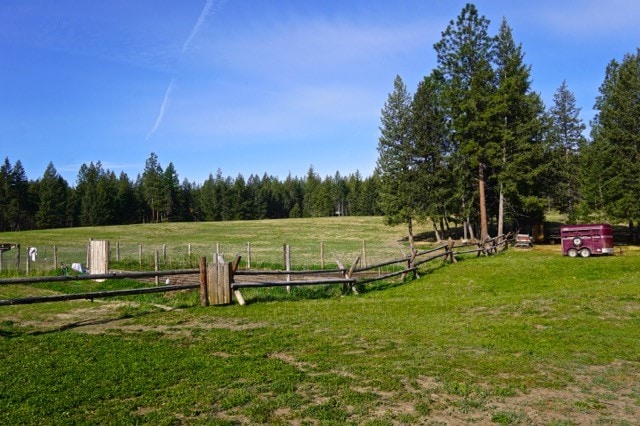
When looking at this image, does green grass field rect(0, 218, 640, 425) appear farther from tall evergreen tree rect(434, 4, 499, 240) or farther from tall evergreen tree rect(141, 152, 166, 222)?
tall evergreen tree rect(141, 152, 166, 222)

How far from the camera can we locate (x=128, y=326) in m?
12.4

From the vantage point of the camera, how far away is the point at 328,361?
8.78m

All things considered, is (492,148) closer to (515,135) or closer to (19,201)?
(515,135)

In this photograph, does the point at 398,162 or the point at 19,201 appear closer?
the point at 398,162

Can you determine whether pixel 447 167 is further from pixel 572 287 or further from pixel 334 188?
pixel 334 188

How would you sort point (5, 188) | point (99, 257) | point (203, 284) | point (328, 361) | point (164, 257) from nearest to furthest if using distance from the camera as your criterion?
point (328, 361) < point (203, 284) < point (99, 257) < point (164, 257) < point (5, 188)

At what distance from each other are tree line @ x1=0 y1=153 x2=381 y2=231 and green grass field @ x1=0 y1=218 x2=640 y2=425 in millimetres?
87299

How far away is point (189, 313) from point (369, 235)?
169 feet

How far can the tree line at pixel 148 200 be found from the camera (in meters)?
103

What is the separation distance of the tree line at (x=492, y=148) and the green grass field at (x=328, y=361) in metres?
24.4

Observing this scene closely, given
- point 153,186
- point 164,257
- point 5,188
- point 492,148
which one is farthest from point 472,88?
point 5,188

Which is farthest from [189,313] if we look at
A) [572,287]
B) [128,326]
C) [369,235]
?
[369,235]

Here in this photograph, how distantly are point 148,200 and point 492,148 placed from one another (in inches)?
3763

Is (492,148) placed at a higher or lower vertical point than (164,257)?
higher
